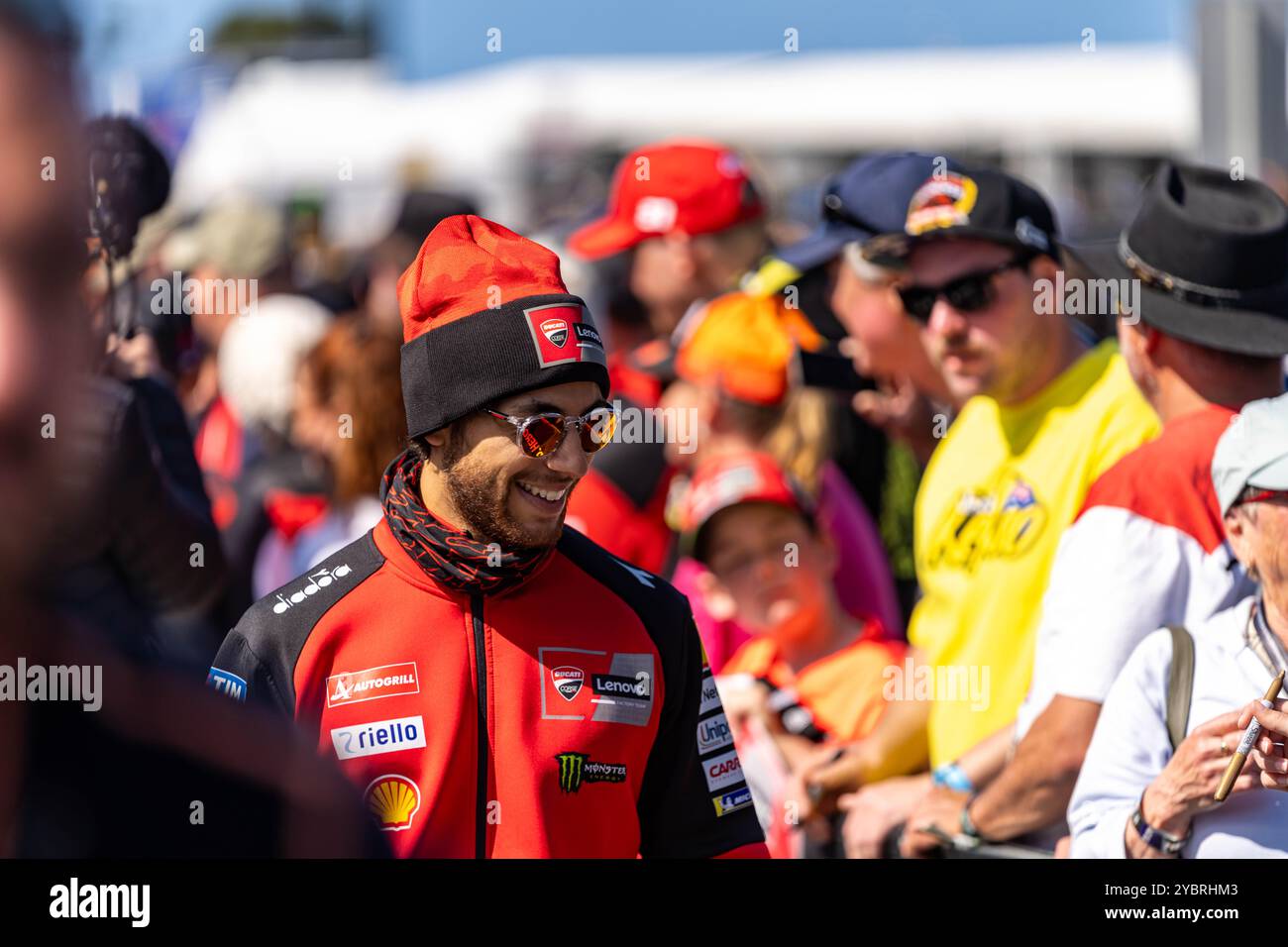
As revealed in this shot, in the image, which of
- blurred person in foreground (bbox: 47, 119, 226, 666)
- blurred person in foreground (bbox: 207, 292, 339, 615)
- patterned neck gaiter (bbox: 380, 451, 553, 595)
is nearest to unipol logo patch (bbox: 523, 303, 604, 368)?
patterned neck gaiter (bbox: 380, 451, 553, 595)

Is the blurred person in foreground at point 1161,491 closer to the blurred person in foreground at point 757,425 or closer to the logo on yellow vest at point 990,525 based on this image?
the logo on yellow vest at point 990,525

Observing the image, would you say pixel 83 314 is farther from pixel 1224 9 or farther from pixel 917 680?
pixel 1224 9

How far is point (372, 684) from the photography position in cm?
232

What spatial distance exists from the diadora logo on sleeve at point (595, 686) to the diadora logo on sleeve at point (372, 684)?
0.19 m

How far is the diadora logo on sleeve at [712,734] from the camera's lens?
2.50 metres

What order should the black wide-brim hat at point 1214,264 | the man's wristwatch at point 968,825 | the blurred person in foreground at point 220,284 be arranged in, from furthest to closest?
the blurred person in foreground at point 220,284, the man's wristwatch at point 968,825, the black wide-brim hat at point 1214,264

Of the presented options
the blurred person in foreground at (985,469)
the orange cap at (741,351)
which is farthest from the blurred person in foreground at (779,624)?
the orange cap at (741,351)

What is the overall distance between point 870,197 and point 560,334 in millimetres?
1704

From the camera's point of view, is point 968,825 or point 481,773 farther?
point 968,825

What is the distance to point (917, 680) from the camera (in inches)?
146

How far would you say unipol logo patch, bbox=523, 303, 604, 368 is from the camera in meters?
2.41

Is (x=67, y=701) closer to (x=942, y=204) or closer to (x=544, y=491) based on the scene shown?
(x=544, y=491)

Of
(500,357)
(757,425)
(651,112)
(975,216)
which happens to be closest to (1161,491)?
(975,216)

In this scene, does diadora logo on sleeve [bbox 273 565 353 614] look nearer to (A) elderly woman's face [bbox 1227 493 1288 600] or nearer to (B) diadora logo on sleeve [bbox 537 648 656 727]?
(B) diadora logo on sleeve [bbox 537 648 656 727]
